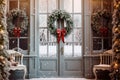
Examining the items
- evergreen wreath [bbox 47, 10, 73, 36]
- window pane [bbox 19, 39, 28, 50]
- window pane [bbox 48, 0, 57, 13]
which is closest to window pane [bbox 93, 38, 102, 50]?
evergreen wreath [bbox 47, 10, 73, 36]

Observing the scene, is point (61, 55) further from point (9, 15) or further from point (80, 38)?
point (9, 15)

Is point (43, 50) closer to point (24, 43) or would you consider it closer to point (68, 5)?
point (24, 43)

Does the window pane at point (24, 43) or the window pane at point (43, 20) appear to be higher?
the window pane at point (43, 20)

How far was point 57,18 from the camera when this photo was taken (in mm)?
11531

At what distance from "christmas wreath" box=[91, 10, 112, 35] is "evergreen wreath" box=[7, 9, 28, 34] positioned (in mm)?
2325

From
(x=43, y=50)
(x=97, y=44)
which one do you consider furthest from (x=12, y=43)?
(x=97, y=44)

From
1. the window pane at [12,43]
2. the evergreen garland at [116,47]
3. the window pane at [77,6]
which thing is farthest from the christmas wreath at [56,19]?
the evergreen garland at [116,47]

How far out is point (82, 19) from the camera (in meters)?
11.6

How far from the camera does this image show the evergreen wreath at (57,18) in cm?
1145

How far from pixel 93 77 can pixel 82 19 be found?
205 centimetres

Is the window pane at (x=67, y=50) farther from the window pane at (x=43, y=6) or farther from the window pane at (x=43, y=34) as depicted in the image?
the window pane at (x=43, y=6)

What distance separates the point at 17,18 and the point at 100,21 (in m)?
2.86

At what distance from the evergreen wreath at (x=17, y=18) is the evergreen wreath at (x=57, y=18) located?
84cm

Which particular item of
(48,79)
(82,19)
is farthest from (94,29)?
(48,79)
